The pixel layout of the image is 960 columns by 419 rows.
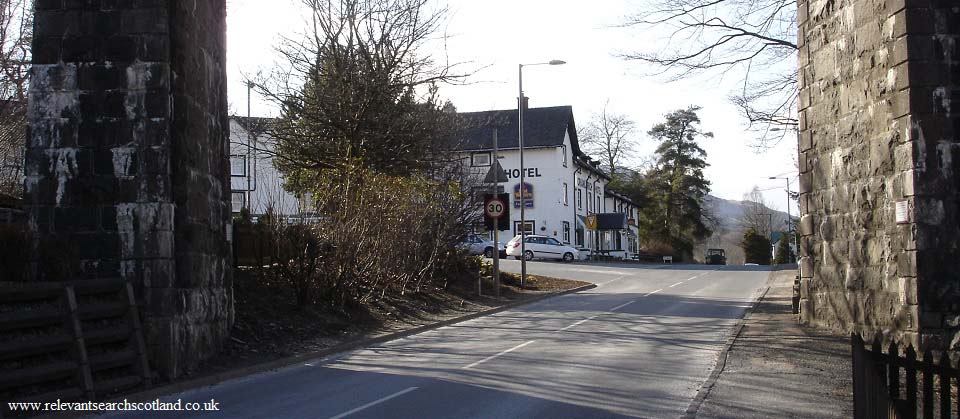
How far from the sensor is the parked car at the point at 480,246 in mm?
28761

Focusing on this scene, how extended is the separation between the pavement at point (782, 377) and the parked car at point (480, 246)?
13.2 meters

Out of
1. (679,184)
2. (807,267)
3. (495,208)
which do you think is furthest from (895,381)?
(679,184)

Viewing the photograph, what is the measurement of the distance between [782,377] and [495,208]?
617 inches

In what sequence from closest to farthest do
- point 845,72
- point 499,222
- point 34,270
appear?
point 34,270
point 845,72
point 499,222

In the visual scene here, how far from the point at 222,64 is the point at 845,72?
10.8m

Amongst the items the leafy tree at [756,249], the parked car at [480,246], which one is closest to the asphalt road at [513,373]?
the parked car at [480,246]

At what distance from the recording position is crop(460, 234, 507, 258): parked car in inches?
1132

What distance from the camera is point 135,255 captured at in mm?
11656

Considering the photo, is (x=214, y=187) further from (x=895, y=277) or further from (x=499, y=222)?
(x=499, y=222)

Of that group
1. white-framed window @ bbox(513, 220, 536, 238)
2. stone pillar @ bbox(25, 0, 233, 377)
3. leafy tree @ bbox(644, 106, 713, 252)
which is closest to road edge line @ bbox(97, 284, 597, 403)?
stone pillar @ bbox(25, 0, 233, 377)

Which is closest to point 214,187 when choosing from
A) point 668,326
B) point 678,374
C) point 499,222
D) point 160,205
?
point 160,205

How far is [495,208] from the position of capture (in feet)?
85.3

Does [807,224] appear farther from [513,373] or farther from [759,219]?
[759,219]

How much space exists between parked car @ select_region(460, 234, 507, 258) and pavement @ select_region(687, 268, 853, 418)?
13169mm
